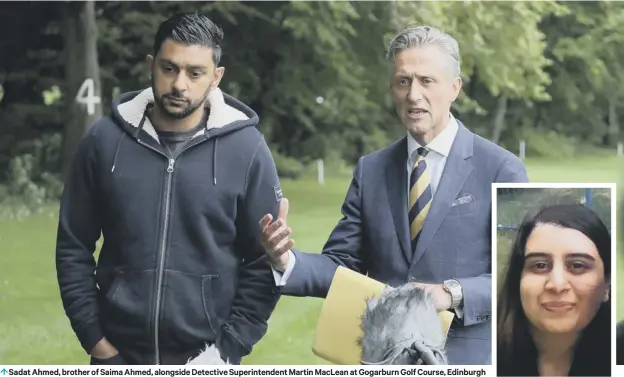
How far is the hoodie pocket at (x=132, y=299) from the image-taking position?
172 inches

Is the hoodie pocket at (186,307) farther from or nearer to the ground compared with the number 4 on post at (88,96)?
nearer to the ground

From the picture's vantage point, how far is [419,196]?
14.4ft

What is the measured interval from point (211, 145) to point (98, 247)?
0.71 metres

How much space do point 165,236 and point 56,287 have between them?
2.01 ft

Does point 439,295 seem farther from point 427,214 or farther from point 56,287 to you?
point 56,287

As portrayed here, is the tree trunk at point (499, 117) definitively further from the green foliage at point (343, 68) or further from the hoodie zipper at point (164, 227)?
the hoodie zipper at point (164, 227)

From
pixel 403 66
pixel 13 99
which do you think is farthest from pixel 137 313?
pixel 403 66

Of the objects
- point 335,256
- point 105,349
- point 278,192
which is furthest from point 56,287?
point 335,256

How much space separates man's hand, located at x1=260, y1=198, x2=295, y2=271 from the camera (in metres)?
4.34

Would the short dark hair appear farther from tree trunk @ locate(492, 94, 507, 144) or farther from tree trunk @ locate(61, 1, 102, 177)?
tree trunk @ locate(492, 94, 507, 144)

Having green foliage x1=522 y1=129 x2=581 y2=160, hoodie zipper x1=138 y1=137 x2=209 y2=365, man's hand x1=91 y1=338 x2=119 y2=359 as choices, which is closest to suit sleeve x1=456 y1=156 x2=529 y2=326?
green foliage x1=522 y1=129 x2=581 y2=160

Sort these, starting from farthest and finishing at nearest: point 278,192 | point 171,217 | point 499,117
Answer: point 499,117, point 278,192, point 171,217

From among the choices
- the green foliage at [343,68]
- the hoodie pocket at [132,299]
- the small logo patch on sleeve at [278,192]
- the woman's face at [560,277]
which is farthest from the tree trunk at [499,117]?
the hoodie pocket at [132,299]

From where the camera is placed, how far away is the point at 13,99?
179 inches
